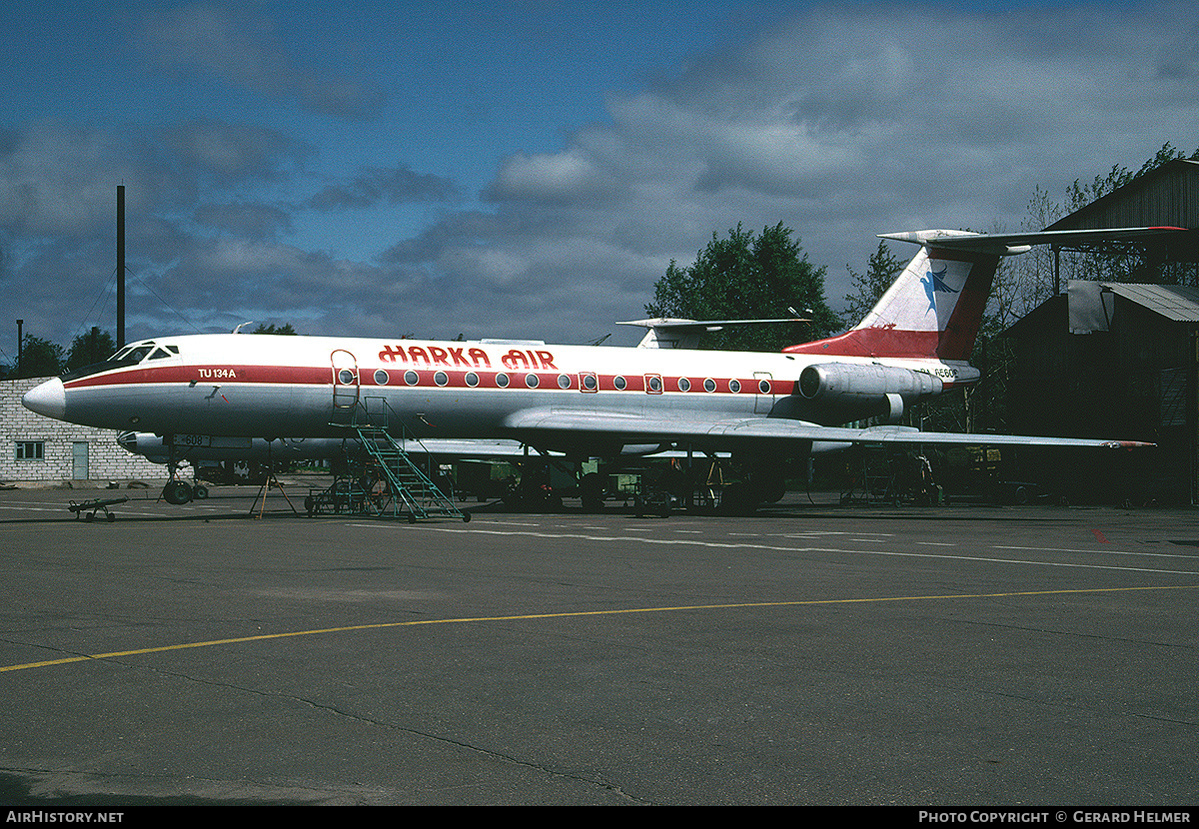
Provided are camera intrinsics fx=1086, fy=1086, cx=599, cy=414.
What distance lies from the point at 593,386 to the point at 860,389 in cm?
859

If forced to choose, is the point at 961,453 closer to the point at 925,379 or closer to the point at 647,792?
the point at 925,379

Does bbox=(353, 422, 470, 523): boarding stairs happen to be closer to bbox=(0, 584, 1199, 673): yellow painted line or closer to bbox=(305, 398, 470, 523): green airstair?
bbox=(305, 398, 470, 523): green airstair

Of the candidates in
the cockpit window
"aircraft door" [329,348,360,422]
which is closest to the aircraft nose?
the cockpit window

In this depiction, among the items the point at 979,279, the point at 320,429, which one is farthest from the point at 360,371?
the point at 979,279

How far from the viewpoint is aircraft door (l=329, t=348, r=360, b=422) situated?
27.3 m

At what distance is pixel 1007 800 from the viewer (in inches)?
177

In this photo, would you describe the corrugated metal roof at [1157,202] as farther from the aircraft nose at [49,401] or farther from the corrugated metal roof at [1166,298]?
the aircraft nose at [49,401]

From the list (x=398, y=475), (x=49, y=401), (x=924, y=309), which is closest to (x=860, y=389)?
(x=924, y=309)

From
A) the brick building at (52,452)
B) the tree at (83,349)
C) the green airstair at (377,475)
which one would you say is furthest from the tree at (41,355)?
the green airstair at (377,475)

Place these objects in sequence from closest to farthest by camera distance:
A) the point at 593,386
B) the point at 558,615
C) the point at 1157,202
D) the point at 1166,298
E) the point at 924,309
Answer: the point at 558,615 → the point at 593,386 → the point at 924,309 → the point at 1166,298 → the point at 1157,202

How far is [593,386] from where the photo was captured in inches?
1216

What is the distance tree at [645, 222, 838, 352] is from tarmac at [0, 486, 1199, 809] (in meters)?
90.8

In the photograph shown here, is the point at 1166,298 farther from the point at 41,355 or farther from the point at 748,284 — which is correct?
the point at 41,355
